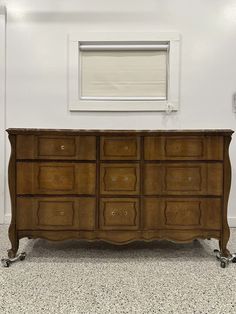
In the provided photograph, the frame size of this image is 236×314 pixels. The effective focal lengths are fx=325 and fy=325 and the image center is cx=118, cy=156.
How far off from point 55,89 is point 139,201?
5.21 ft

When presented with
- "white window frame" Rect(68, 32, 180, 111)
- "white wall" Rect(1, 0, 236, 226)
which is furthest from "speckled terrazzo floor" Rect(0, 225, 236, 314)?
"white window frame" Rect(68, 32, 180, 111)

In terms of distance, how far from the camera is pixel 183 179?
2.36 metres

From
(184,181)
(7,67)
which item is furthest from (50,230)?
(7,67)


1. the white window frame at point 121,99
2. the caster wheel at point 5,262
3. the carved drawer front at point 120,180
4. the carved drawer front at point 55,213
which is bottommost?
the caster wheel at point 5,262

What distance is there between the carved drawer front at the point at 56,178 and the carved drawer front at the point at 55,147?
0.21 feet

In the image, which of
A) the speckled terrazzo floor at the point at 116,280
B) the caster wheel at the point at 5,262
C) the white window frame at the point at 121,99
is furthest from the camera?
the white window frame at the point at 121,99

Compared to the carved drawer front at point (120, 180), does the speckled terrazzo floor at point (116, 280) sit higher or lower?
lower

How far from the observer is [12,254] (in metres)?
2.36

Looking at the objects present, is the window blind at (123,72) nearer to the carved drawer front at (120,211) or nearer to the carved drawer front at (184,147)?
the carved drawer front at (184,147)

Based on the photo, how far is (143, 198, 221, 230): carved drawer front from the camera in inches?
93.0

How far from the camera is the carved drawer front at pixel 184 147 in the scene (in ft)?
7.64

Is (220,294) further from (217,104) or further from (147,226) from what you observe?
(217,104)

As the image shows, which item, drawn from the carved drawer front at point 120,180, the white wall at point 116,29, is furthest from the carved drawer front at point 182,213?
the white wall at point 116,29

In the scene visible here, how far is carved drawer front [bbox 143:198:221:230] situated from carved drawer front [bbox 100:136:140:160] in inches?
14.8
